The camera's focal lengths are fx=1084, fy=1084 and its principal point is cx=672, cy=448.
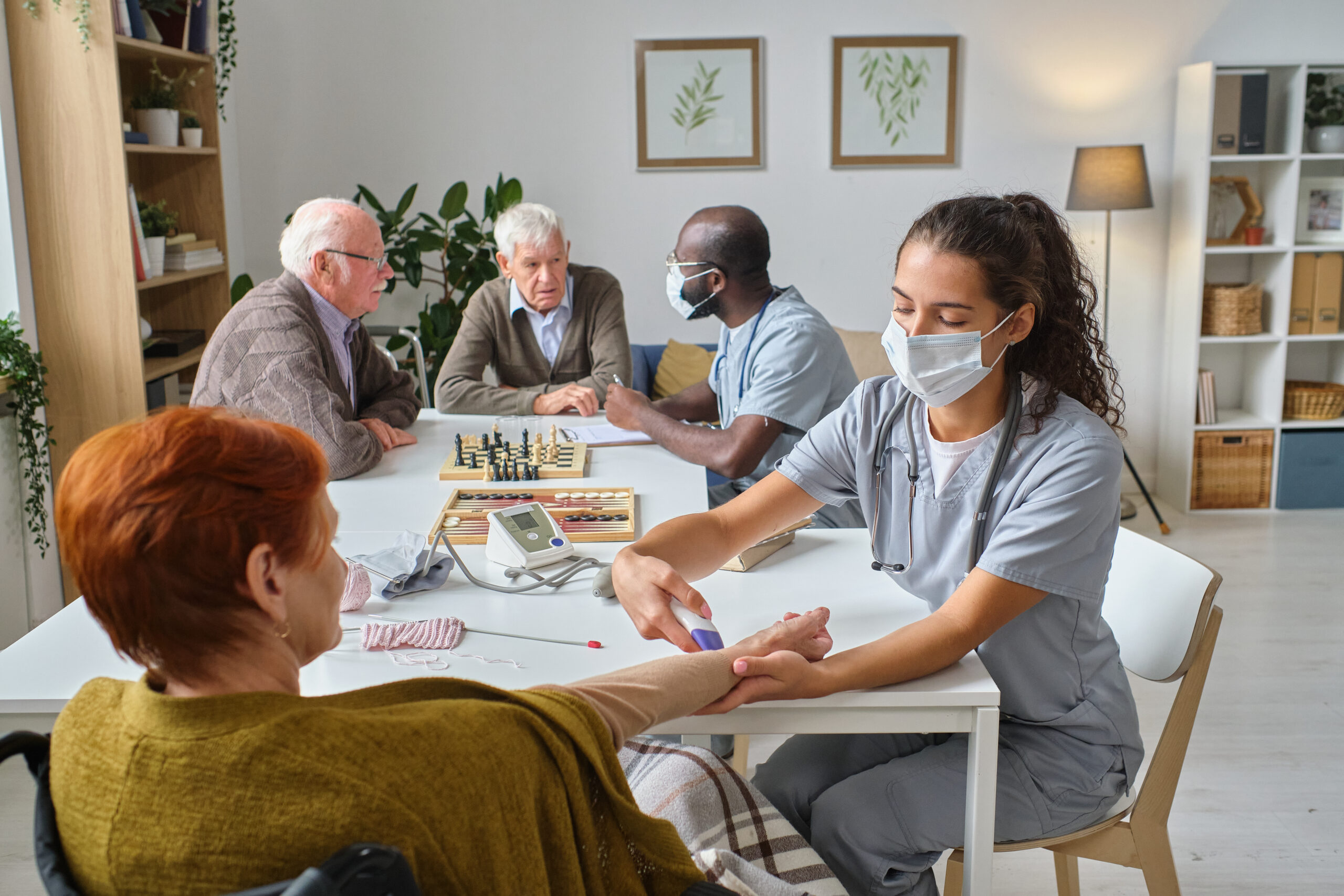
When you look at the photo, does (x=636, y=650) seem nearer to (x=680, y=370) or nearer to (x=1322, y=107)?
(x=680, y=370)

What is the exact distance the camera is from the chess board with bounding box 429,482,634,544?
195 centimetres

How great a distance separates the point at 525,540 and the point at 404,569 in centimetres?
20

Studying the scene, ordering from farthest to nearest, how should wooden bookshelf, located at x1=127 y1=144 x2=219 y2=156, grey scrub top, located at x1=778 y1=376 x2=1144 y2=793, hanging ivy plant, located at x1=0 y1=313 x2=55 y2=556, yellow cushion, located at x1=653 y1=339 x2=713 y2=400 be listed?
1. yellow cushion, located at x1=653 y1=339 x2=713 y2=400
2. wooden bookshelf, located at x1=127 y1=144 x2=219 y2=156
3. hanging ivy plant, located at x1=0 y1=313 x2=55 y2=556
4. grey scrub top, located at x1=778 y1=376 x2=1144 y2=793

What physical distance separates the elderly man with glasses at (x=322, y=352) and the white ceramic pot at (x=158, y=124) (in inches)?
52.2

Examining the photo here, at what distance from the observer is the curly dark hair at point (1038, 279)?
152cm

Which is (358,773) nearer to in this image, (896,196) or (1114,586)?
(1114,586)

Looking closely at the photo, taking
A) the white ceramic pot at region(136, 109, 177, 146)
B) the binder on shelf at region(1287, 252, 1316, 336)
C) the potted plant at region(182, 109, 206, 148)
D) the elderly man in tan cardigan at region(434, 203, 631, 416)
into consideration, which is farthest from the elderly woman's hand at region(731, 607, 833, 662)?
the binder on shelf at region(1287, 252, 1316, 336)

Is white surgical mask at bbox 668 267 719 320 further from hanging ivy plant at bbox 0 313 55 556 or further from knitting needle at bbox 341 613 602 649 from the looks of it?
hanging ivy plant at bbox 0 313 55 556

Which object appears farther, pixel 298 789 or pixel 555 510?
pixel 555 510

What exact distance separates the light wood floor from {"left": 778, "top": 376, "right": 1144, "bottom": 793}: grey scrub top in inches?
30.1

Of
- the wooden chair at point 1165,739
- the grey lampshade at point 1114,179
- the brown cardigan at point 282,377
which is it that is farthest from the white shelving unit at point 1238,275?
the brown cardigan at point 282,377

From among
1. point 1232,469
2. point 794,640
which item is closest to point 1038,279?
point 794,640

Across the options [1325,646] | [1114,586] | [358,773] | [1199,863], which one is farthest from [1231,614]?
[358,773]

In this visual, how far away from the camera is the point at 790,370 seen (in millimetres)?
2514
